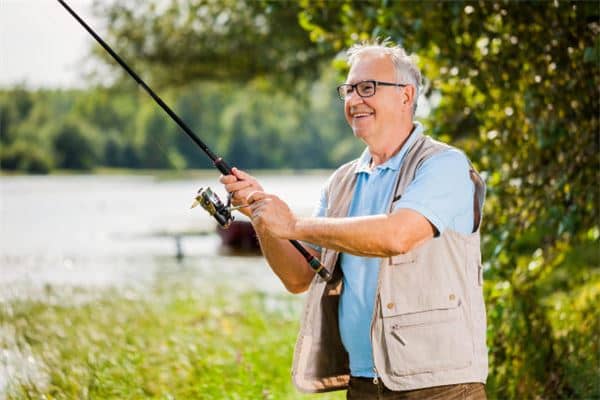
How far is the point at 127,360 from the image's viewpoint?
5.93 meters

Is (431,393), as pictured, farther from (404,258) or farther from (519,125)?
(519,125)

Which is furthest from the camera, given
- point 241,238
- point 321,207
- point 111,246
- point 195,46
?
point 111,246

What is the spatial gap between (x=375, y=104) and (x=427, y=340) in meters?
0.72

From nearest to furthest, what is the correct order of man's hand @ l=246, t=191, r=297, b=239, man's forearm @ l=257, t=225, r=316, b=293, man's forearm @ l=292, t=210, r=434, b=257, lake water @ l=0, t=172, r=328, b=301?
man's forearm @ l=292, t=210, r=434, b=257
man's hand @ l=246, t=191, r=297, b=239
man's forearm @ l=257, t=225, r=316, b=293
lake water @ l=0, t=172, r=328, b=301

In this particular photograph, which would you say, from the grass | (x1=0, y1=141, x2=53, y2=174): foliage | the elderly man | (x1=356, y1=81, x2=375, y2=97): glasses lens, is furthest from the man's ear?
(x1=0, y1=141, x2=53, y2=174): foliage

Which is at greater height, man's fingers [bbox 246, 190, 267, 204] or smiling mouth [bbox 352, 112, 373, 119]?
smiling mouth [bbox 352, 112, 373, 119]

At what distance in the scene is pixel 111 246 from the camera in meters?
22.8

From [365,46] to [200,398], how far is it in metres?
2.66

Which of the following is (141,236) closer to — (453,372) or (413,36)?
(413,36)

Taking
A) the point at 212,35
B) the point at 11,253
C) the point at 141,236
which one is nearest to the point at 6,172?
the point at 141,236

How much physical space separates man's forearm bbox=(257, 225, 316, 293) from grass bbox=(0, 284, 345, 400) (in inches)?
65.4

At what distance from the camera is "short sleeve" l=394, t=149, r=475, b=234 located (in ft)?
9.73

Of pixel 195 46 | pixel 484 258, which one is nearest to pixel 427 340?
pixel 484 258

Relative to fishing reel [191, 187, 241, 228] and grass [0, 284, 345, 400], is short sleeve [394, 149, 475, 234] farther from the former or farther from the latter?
grass [0, 284, 345, 400]
